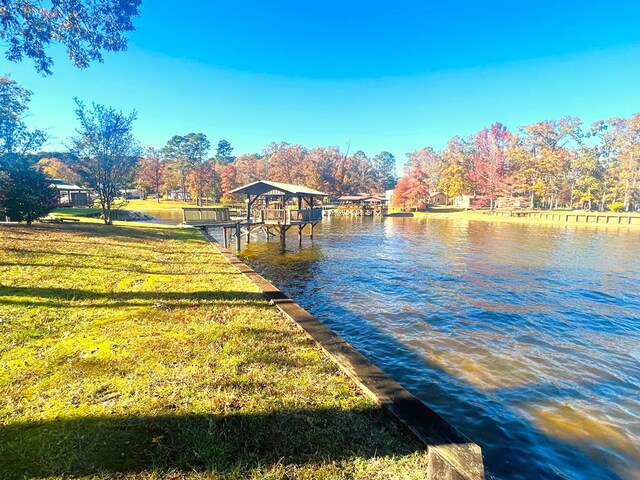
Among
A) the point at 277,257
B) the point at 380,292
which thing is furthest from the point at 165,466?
the point at 277,257

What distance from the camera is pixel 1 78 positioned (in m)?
24.0

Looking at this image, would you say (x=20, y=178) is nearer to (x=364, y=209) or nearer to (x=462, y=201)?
(x=364, y=209)

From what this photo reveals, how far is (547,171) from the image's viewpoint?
61.7 meters

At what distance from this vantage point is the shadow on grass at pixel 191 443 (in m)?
2.83

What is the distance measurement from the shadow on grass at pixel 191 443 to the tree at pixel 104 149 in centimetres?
2286

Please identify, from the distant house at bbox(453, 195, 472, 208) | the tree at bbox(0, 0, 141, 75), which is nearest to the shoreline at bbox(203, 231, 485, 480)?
the tree at bbox(0, 0, 141, 75)

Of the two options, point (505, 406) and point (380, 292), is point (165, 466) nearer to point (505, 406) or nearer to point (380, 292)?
point (505, 406)

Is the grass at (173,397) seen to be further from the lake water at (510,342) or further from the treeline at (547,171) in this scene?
the treeline at (547,171)

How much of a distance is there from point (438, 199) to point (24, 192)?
81153 mm

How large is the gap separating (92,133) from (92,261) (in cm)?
1508

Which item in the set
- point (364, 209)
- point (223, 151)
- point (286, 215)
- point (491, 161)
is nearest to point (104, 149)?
point (286, 215)

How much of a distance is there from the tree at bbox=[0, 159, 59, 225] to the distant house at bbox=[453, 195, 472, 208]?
75.6m

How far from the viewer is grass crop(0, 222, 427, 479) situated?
2916 mm

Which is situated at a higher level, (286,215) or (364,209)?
(286,215)
